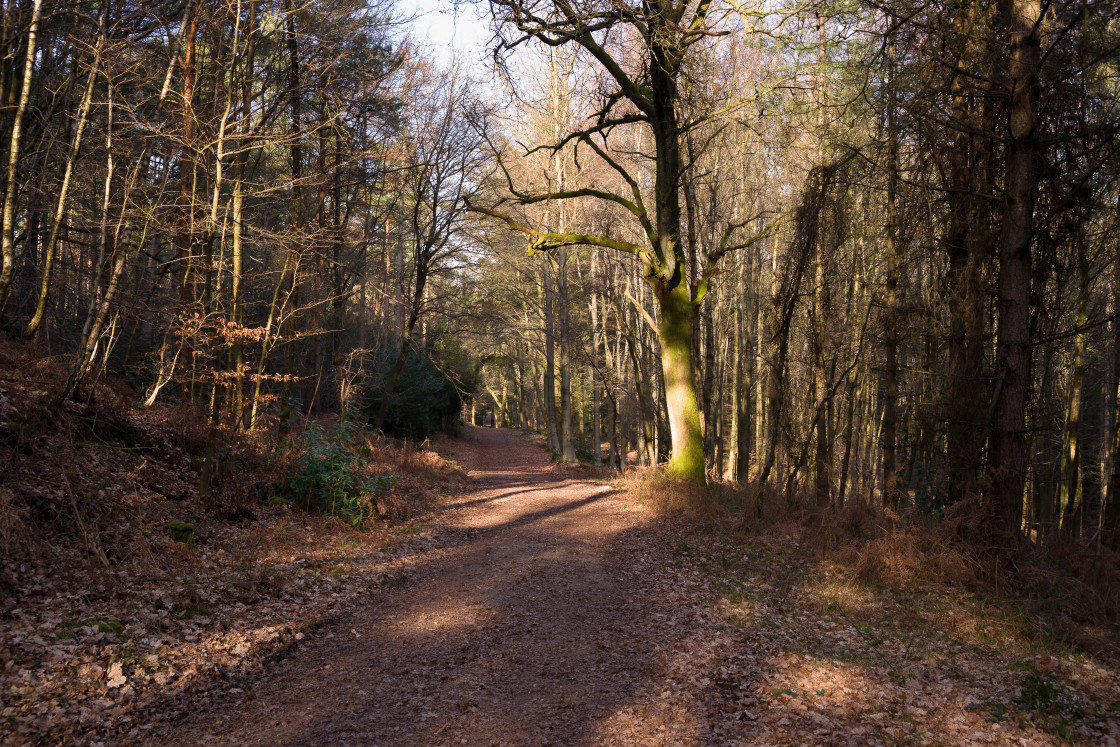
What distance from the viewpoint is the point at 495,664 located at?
17.3ft

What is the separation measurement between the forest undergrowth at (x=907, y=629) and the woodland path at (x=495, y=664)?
0.62 m

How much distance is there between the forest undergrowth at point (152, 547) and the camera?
439cm

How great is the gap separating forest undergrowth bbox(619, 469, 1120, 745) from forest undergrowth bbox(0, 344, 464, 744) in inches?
165

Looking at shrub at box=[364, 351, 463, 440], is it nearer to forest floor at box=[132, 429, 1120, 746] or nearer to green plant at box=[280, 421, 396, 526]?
green plant at box=[280, 421, 396, 526]

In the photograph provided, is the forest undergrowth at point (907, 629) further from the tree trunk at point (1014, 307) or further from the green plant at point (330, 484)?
the green plant at point (330, 484)

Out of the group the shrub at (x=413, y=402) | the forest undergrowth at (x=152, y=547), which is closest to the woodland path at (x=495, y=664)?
the forest undergrowth at (x=152, y=547)

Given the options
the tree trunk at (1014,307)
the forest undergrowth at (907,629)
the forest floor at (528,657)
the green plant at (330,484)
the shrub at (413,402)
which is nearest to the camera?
the forest floor at (528,657)

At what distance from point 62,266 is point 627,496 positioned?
11234mm

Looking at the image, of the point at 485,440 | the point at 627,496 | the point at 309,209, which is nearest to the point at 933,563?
the point at 627,496

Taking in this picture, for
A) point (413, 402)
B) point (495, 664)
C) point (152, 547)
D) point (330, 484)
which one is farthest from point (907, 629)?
point (413, 402)

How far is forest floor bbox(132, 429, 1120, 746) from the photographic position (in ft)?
13.7

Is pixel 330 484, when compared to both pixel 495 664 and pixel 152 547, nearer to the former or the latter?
pixel 152 547

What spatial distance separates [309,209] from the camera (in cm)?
1472

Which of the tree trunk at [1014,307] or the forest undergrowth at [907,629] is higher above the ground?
the tree trunk at [1014,307]
